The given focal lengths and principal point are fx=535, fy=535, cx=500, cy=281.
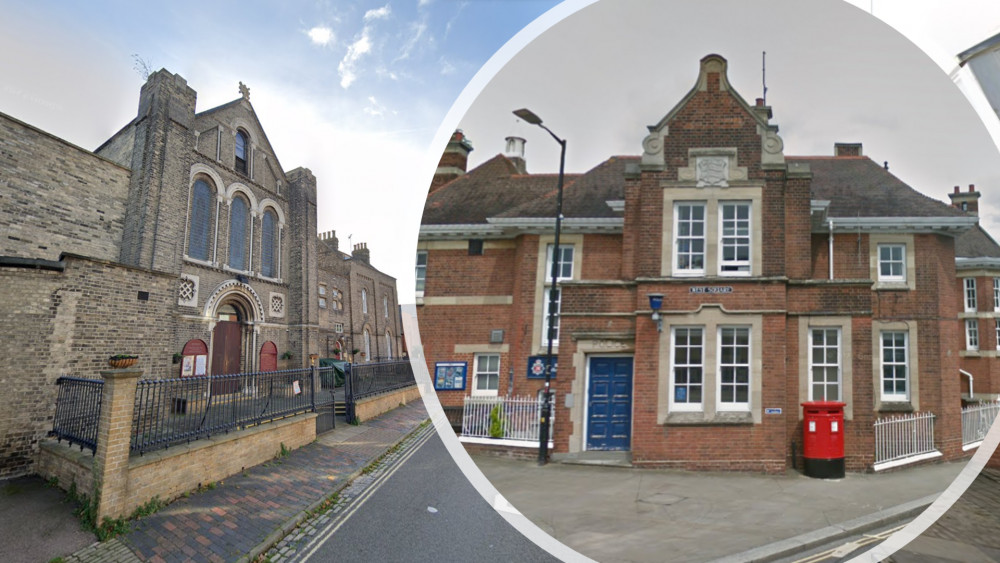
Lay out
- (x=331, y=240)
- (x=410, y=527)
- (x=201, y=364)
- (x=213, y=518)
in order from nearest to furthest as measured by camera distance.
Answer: (x=410, y=527)
(x=213, y=518)
(x=201, y=364)
(x=331, y=240)

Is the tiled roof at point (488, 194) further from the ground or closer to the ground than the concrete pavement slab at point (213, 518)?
further from the ground

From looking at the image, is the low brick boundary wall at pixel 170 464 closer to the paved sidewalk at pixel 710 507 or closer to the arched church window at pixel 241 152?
the paved sidewalk at pixel 710 507

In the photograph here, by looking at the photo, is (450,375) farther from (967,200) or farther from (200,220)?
(200,220)

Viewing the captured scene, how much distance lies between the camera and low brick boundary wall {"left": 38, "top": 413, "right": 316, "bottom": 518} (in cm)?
862

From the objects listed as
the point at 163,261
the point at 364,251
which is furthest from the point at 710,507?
the point at 163,261

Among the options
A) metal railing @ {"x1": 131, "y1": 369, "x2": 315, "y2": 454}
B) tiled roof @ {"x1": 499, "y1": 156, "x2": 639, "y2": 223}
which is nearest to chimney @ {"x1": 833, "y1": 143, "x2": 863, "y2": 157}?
tiled roof @ {"x1": 499, "y1": 156, "x2": 639, "y2": 223}

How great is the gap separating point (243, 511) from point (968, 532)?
1013 centimetres

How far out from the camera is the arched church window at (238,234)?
70.6ft

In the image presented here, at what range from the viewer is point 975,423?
1579mm

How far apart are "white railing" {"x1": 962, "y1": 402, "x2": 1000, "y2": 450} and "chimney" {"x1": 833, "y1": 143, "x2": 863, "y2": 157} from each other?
0.83 m

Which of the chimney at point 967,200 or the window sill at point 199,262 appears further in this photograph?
the window sill at point 199,262

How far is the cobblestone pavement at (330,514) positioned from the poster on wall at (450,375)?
4274 mm

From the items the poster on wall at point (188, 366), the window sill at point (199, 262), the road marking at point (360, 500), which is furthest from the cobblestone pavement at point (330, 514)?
the window sill at point (199, 262)

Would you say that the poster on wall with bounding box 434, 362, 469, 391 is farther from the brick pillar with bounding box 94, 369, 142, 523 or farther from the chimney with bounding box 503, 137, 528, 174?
the brick pillar with bounding box 94, 369, 142, 523
